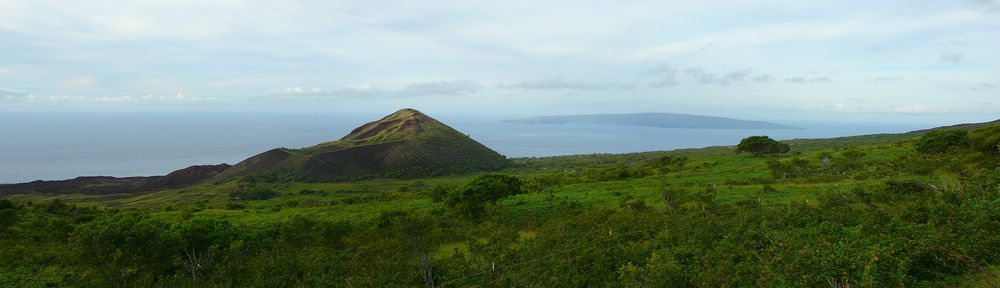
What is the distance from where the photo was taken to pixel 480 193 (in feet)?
101

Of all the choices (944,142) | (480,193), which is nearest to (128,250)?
(480,193)

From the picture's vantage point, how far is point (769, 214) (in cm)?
2205

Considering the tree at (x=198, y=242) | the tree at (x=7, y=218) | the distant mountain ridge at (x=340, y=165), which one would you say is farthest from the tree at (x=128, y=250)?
the distant mountain ridge at (x=340, y=165)

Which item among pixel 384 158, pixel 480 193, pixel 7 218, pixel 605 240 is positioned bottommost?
pixel 605 240

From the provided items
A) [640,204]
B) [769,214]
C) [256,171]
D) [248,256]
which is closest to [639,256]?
[769,214]

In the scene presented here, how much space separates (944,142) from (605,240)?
34.3 meters

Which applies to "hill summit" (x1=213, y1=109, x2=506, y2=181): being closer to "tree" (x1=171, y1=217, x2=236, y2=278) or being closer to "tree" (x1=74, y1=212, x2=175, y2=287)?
"tree" (x1=171, y1=217, x2=236, y2=278)

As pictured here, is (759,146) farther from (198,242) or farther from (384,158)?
(384,158)

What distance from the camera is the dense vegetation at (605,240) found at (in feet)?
46.1

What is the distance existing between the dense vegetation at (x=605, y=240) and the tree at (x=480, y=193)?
0.31 feet

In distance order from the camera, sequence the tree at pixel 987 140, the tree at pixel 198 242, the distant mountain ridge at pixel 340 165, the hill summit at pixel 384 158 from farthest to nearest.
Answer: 1. the hill summit at pixel 384 158
2. the distant mountain ridge at pixel 340 165
3. the tree at pixel 987 140
4. the tree at pixel 198 242

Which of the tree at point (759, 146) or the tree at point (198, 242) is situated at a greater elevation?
the tree at point (759, 146)

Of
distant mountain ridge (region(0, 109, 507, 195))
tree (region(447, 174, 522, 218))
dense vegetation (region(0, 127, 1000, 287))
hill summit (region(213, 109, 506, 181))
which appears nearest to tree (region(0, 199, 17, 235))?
dense vegetation (region(0, 127, 1000, 287))

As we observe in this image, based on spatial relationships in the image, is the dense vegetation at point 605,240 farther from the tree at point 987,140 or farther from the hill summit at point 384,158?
the hill summit at point 384,158
